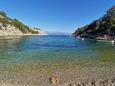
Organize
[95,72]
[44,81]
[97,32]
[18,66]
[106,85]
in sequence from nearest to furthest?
1. [106,85]
2. [44,81]
3. [95,72]
4. [18,66]
5. [97,32]

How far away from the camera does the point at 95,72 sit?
36000mm

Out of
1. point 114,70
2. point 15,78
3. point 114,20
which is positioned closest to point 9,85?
point 15,78

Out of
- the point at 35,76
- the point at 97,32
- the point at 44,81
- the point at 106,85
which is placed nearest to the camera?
the point at 106,85

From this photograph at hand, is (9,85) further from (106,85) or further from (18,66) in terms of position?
(18,66)

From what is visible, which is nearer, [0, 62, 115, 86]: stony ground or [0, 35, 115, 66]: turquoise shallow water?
[0, 62, 115, 86]: stony ground

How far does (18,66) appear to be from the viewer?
1572 inches

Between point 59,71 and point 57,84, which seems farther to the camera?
point 59,71

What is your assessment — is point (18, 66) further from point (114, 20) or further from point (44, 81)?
point (114, 20)

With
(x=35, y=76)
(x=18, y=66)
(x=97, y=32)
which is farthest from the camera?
(x=97, y=32)

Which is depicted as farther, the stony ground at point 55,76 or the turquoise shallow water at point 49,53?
the turquoise shallow water at point 49,53

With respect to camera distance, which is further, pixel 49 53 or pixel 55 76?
pixel 49 53

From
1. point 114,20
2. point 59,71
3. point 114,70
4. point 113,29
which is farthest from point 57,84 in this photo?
point 114,20

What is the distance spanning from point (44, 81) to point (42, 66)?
10989 millimetres

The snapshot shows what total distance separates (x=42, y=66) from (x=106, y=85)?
1703 centimetres
